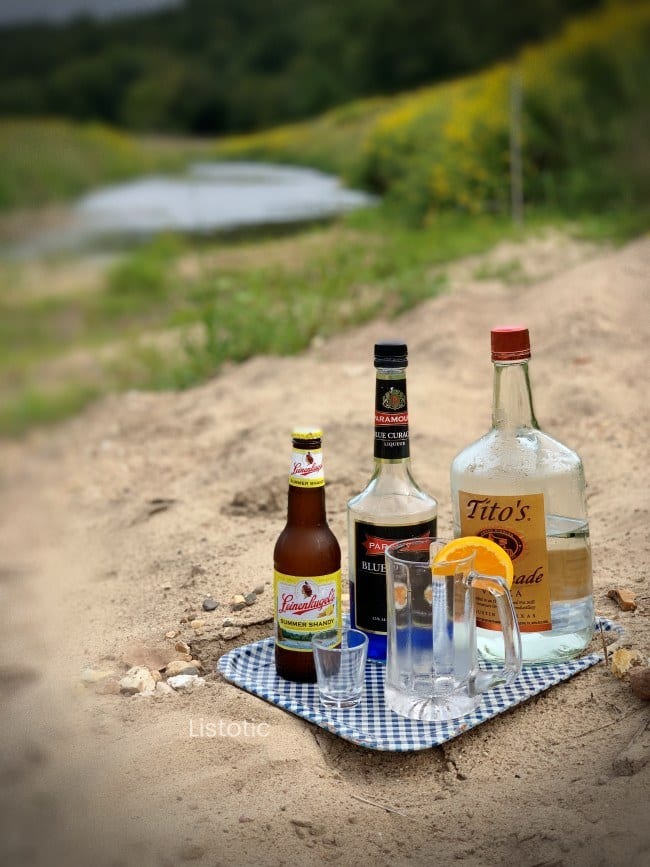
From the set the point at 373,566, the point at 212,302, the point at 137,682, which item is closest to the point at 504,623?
the point at 373,566

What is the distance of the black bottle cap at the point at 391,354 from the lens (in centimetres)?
136

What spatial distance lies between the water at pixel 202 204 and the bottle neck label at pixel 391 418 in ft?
5.36

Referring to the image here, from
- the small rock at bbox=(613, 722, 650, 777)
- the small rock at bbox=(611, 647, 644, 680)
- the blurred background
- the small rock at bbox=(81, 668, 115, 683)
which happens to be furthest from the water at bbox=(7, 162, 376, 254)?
the small rock at bbox=(613, 722, 650, 777)

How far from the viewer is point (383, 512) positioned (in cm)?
142

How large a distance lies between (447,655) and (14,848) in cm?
59

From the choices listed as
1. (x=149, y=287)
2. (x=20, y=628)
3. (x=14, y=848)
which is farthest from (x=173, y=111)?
(x=14, y=848)

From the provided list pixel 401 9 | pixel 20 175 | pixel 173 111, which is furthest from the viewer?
pixel 401 9

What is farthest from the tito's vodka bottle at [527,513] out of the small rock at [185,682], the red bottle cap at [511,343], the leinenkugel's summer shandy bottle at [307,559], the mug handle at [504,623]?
the small rock at [185,682]

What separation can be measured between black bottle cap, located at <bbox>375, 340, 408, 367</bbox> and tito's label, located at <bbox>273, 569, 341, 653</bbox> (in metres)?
0.29

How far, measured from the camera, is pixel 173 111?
11.5ft

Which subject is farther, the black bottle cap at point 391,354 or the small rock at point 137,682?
the small rock at point 137,682

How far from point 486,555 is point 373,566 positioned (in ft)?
0.55

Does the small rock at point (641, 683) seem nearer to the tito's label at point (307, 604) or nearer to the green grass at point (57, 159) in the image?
the tito's label at point (307, 604)

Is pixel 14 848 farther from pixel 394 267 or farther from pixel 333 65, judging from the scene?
pixel 333 65
